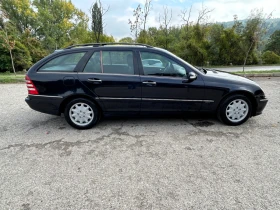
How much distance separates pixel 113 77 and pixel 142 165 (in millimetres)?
1662

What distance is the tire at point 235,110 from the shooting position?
3463 millimetres

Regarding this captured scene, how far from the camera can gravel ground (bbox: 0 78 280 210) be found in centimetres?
190

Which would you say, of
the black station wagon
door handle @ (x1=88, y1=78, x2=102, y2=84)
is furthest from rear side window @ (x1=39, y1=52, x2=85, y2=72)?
door handle @ (x1=88, y1=78, x2=102, y2=84)

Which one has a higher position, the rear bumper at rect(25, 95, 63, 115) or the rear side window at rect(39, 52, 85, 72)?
the rear side window at rect(39, 52, 85, 72)

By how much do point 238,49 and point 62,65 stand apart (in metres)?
16.3

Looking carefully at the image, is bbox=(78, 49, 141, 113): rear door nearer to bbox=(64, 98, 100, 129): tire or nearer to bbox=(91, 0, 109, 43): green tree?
bbox=(64, 98, 100, 129): tire

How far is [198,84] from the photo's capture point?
3.37m

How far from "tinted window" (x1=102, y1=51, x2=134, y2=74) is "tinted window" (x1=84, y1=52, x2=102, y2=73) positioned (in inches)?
3.6

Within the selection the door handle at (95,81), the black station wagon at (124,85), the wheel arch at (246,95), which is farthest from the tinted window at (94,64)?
the wheel arch at (246,95)

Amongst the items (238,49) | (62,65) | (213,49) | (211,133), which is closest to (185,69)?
(211,133)

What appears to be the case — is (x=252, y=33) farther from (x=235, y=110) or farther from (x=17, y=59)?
(x=17, y=59)

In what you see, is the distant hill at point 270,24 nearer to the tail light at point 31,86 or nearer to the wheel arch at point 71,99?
the wheel arch at point 71,99

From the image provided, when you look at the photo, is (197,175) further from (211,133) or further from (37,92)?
(37,92)

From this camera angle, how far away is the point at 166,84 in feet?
10.9
